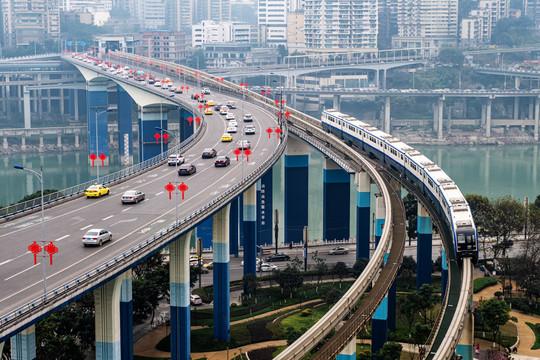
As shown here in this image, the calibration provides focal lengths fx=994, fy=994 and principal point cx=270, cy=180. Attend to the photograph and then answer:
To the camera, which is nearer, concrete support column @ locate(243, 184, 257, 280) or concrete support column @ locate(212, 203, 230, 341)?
concrete support column @ locate(212, 203, 230, 341)

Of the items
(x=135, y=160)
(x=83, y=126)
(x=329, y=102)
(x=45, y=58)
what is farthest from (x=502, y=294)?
(x=45, y=58)

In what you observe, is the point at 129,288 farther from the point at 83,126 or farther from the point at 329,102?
the point at 329,102

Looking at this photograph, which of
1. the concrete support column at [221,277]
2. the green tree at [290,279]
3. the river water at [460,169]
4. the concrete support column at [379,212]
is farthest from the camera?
the river water at [460,169]

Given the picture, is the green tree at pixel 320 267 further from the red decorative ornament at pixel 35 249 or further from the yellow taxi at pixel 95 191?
the red decorative ornament at pixel 35 249

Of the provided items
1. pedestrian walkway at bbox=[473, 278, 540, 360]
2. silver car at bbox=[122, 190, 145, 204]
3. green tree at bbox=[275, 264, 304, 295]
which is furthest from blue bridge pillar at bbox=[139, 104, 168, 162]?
silver car at bbox=[122, 190, 145, 204]

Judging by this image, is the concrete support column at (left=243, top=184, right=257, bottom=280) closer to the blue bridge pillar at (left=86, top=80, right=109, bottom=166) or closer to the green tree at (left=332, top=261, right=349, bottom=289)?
the green tree at (left=332, top=261, right=349, bottom=289)

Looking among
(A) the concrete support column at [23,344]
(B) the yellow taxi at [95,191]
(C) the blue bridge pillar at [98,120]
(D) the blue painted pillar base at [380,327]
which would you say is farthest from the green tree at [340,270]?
(C) the blue bridge pillar at [98,120]
